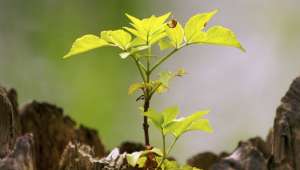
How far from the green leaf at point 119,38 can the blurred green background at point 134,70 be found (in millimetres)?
1687

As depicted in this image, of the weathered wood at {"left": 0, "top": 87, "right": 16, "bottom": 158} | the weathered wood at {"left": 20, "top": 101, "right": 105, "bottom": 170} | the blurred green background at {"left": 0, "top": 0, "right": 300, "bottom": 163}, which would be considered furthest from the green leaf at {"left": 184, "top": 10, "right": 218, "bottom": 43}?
the blurred green background at {"left": 0, "top": 0, "right": 300, "bottom": 163}

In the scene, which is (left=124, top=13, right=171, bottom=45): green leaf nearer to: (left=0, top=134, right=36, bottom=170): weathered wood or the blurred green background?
(left=0, top=134, right=36, bottom=170): weathered wood

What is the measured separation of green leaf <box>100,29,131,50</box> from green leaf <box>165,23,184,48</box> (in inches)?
1.9

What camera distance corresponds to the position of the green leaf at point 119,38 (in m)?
0.79

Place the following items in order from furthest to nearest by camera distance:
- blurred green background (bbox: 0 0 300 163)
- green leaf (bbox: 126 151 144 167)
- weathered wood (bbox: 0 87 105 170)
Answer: blurred green background (bbox: 0 0 300 163) → weathered wood (bbox: 0 87 105 170) → green leaf (bbox: 126 151 144 167)

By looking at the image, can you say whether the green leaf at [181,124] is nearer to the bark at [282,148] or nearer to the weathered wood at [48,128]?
the bark at [282,148]

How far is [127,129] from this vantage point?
9.14ft

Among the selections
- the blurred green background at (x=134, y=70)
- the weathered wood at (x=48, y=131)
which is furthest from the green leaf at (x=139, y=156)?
the blurred green background at (x=134, y=70)

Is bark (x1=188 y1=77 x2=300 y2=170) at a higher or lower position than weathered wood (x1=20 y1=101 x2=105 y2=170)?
lower

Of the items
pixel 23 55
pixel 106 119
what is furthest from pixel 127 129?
pixel 23 55

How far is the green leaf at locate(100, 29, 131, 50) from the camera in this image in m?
→ 0.79

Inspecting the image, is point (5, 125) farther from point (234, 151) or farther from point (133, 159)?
point (234, 151)

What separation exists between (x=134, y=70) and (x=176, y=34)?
6.60 feet

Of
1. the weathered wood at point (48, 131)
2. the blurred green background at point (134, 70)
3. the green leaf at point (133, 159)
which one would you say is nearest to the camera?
the green leaf at point (133, 159)
